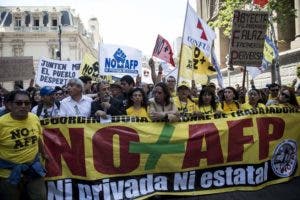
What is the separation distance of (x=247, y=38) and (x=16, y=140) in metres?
6.11

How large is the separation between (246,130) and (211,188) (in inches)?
37.4

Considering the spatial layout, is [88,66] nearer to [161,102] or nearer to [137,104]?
[137,104]

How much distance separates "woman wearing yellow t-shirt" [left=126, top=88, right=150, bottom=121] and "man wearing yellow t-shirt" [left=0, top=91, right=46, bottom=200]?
1861 mm

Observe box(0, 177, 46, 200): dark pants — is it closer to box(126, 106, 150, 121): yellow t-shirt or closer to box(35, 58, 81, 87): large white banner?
box(126, 106, 150, 121): yellow t-shirt

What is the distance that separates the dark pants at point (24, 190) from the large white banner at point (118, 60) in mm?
7718

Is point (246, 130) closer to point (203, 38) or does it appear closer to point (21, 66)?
point (203, 38)

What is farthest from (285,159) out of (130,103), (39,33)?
(39,33)

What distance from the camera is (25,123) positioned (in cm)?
498

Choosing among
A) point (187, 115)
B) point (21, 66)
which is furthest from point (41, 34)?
point (187, 115)

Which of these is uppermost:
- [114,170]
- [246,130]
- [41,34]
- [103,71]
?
[41,34]

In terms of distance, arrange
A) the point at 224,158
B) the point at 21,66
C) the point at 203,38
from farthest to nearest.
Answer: the point at 21,66 → the point at 203,38 → the point at 224,158

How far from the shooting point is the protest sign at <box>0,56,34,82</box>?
13422mm

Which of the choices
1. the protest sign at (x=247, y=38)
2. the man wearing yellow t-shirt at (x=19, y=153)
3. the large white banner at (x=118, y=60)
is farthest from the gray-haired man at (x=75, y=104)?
the large white banner at (x=118, y=60)

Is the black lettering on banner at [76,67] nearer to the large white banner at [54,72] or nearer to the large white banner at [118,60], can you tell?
the large white banner at [54,72]
